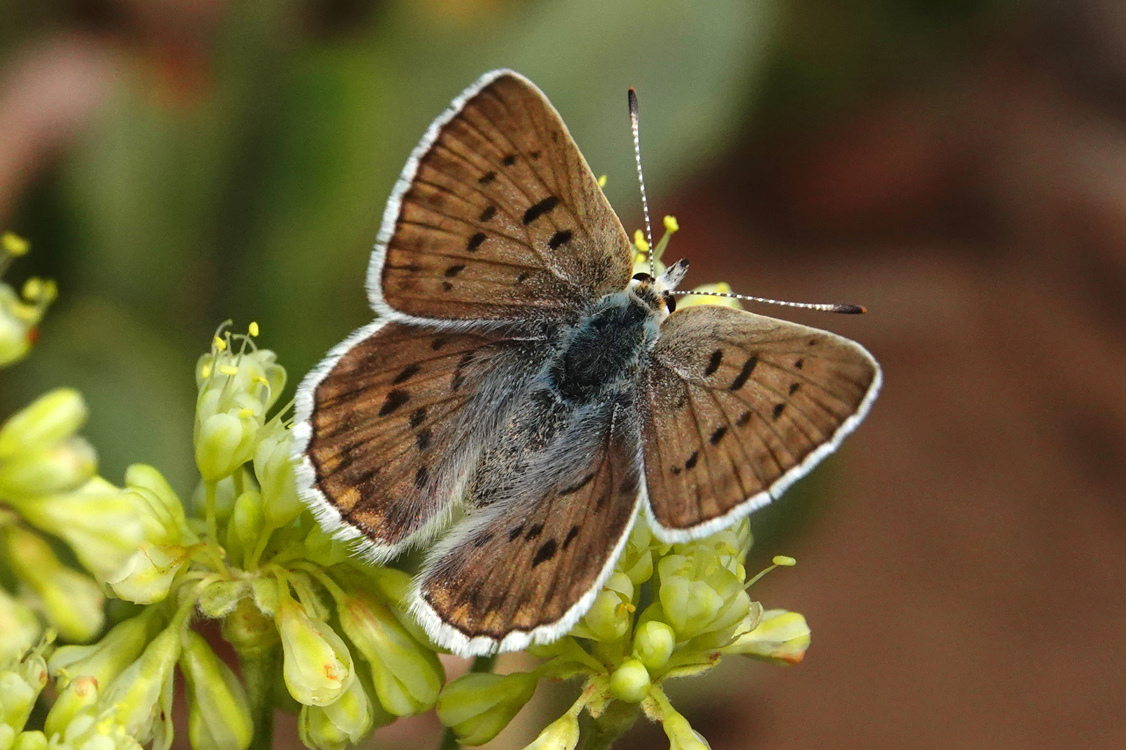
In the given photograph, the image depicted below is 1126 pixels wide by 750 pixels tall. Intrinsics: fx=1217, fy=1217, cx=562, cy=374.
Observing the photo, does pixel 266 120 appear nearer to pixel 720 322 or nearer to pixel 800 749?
pixel 720 322

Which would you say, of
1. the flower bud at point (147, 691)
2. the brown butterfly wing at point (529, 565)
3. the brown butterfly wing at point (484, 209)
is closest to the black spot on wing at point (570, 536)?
the brown butterfly wing at point (529, 565)

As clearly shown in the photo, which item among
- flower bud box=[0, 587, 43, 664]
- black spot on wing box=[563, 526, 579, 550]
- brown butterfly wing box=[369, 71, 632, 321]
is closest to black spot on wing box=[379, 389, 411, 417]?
brown butterfly wing box=[369, 71, 632, 321]

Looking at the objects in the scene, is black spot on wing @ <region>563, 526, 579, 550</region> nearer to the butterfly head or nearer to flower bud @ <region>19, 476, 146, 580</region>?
the butterfly head

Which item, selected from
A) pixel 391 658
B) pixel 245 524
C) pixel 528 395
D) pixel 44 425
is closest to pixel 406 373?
pixel 528 395

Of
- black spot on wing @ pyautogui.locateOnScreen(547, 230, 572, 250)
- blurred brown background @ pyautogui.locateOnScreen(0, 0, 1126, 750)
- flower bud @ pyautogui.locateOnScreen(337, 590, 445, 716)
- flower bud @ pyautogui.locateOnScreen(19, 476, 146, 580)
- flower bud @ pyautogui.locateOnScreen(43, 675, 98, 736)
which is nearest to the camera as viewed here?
flower bud @ pyautogui.locateOnScreen(19, 476, 146, 580)

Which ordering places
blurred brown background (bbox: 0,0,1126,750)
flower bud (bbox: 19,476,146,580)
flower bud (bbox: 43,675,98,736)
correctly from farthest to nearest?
blurred brown background (bbox: 0,0,1126,750) < flower bud (bbox: 43,675,98,736) < flower bud (bbox: 19,476,146,580)

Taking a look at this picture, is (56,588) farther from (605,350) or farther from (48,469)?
(605,350)

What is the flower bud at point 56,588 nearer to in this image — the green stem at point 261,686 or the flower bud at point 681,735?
the green stem at point 261,686

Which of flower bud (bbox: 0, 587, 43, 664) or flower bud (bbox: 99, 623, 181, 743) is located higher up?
flower bud (bbox: 0, 587, 43, 664)
